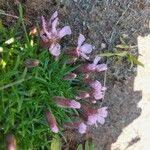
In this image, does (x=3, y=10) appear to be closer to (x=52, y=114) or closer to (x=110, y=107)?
(x=52, y=114)

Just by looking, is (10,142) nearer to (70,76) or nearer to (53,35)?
(70,76)

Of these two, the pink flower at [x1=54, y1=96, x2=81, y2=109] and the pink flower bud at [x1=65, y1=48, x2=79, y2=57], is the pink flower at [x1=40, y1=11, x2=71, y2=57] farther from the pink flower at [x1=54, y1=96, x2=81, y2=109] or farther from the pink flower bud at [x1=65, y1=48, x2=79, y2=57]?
the pink flower at [x1=54, y1=96, x2=81, y2=109]

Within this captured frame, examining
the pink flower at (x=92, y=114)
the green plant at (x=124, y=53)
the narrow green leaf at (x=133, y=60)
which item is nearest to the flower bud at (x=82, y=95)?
the pink flower at (x=92, y=114)

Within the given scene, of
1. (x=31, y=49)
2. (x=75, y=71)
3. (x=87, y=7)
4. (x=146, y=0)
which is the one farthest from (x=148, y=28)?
(x=31, y=49)

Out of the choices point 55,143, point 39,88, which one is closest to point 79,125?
point 55,143

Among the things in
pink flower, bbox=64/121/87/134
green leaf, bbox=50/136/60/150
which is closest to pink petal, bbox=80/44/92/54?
pink flower, bbox=64/121/87/134

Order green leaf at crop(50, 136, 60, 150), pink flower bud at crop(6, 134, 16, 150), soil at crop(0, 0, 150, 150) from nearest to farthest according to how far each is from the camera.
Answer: pink flower bud at crop(6, 134, 16, 150) < green leaf at crop(50, 136, 60, 150) < soil at crop(0, 0, 150, 150)
